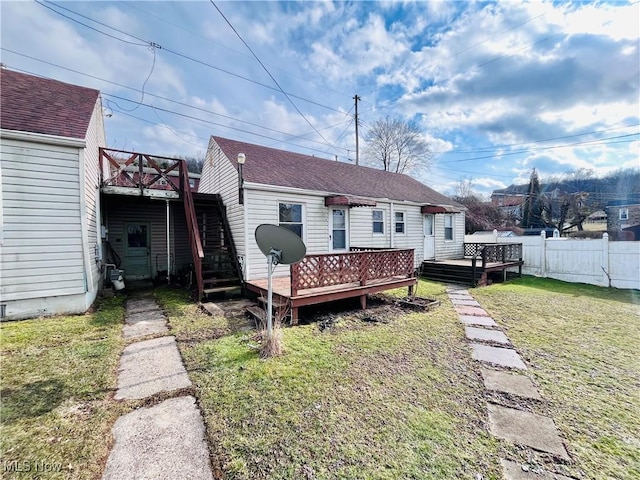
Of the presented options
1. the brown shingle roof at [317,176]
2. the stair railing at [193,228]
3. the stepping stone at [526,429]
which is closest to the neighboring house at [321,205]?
the brown shingle roof at [317,176]

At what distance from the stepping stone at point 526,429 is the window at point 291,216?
20.7 feet

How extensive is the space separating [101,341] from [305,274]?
11.8ft

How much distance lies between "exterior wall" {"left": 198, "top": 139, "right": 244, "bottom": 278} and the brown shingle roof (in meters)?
0.39

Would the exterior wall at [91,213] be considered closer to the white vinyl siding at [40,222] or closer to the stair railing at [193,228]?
the white vinyl siding at [40,222]

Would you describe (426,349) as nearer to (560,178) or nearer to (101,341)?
(101,341)

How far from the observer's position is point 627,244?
8.77 metres

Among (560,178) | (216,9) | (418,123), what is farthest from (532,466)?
(560,178)

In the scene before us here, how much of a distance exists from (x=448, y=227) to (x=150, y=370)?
1304 cm

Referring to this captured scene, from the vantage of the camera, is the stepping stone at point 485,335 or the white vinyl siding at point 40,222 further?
the white vinyl siding at point 40,222

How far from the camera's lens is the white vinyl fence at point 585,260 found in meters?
8.87

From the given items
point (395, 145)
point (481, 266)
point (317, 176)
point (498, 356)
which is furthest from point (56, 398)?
point (395, 145)

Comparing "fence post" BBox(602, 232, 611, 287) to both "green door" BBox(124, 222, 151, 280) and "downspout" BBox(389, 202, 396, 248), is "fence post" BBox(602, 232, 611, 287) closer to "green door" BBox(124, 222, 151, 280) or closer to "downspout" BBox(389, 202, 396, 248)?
"downspout" BBox(389, 202, 396, 248)

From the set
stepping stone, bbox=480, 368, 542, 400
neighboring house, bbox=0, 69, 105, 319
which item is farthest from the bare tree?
stepping stone, bbox=480, 368, 542, 400

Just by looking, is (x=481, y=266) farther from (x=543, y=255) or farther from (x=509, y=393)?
(x=509, y=393)
